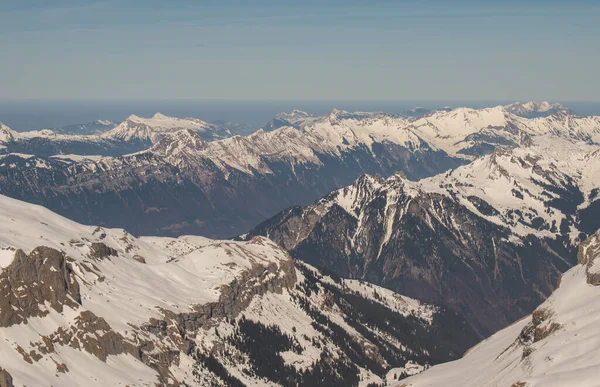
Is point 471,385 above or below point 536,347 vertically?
below

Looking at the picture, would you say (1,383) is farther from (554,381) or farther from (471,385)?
(554,381)

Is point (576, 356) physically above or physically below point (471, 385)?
above

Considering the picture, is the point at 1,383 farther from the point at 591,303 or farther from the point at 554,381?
the point at 591,303

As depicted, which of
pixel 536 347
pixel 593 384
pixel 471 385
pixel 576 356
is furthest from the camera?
pixel 471 385

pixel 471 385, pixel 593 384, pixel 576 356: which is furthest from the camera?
pixel 471 385

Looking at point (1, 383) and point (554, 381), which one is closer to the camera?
point (554, 381)

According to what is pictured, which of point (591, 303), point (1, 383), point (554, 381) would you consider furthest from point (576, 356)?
point (1, 383)

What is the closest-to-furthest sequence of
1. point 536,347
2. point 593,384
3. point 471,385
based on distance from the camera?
point 593,384, point 536,347, point 471,385

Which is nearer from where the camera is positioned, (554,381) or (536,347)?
(554,381)

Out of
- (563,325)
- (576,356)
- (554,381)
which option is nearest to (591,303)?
(563,325)
